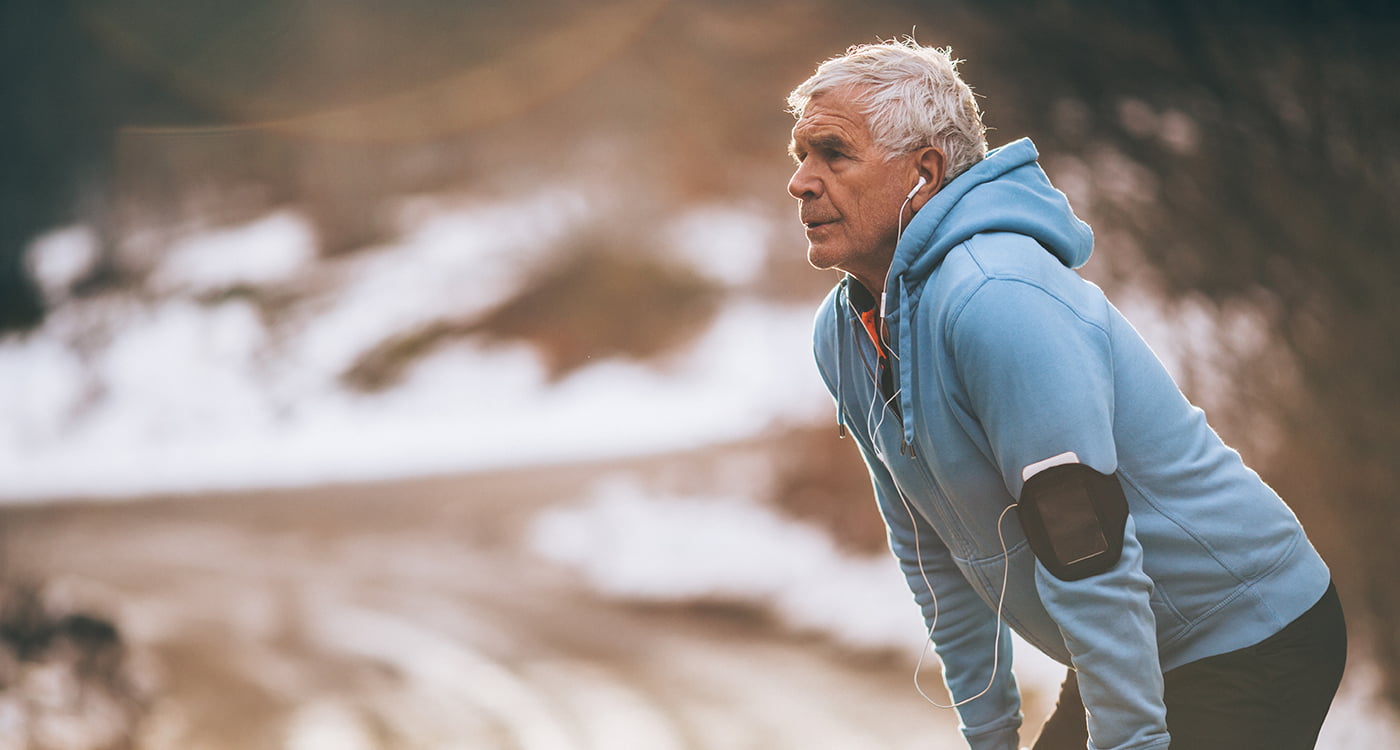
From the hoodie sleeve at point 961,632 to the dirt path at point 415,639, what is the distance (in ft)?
9.36

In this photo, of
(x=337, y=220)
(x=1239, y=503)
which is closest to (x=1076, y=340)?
(x=1239, y=503)

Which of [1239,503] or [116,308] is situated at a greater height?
[116,308]

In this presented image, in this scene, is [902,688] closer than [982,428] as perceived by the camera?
No

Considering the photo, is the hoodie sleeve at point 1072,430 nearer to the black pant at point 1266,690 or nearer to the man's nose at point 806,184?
the black pant at point 1266,690

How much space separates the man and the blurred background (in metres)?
3.02

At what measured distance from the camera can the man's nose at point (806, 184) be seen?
105cm

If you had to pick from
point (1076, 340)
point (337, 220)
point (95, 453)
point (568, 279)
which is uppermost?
point (337, 220)

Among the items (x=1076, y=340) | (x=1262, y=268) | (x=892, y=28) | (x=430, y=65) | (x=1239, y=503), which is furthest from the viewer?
(x=430, y=65)

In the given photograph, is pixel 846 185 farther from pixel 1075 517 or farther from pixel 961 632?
pixel 961 632

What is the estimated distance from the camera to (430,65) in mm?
6090

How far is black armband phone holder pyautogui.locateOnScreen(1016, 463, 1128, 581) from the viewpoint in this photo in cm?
91

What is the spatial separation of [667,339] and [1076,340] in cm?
547

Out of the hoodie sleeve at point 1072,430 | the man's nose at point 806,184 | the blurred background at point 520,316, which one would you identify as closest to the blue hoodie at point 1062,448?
the hoodie sleeve at point 1072,430

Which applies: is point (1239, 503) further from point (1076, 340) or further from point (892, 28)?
point (892, 28)
